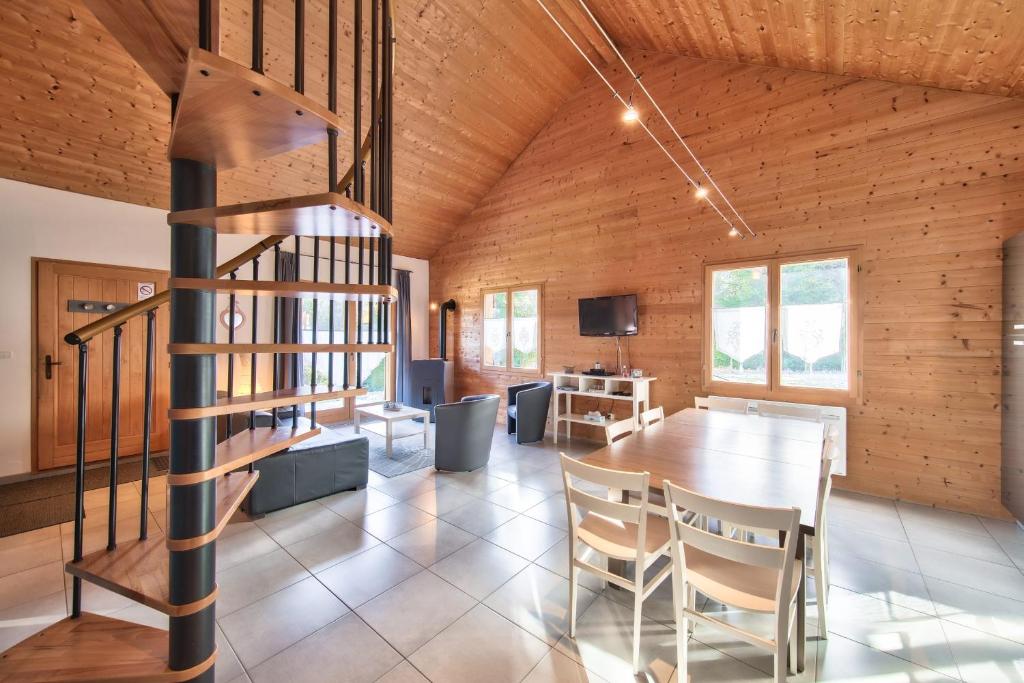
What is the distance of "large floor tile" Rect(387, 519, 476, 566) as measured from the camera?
108 inches

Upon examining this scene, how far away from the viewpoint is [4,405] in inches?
161

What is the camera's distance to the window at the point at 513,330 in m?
6.46

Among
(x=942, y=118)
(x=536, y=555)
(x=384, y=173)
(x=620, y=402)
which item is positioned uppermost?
(x=942, y=118)

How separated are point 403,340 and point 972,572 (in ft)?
23.4

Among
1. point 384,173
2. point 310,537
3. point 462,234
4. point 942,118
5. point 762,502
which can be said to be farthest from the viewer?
point 462,234

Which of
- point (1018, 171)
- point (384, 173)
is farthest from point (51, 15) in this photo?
point (1018, 171)

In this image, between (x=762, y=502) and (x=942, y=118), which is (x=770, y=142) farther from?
(x=762, y=502)

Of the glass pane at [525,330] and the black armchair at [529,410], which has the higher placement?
the glass pane at [525,330]

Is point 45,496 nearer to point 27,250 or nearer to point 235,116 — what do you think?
point 27,250

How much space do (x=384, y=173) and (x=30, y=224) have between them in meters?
5.07

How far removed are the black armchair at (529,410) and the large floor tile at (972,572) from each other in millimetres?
3703

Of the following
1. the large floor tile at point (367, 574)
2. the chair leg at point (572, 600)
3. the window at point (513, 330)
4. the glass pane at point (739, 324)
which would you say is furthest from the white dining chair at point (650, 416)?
the window at point (513, 330)

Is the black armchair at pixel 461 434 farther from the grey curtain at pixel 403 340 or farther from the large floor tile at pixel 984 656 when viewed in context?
the large floor tile at pixel 984 656

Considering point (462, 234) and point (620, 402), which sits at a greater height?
point (462, 234)
